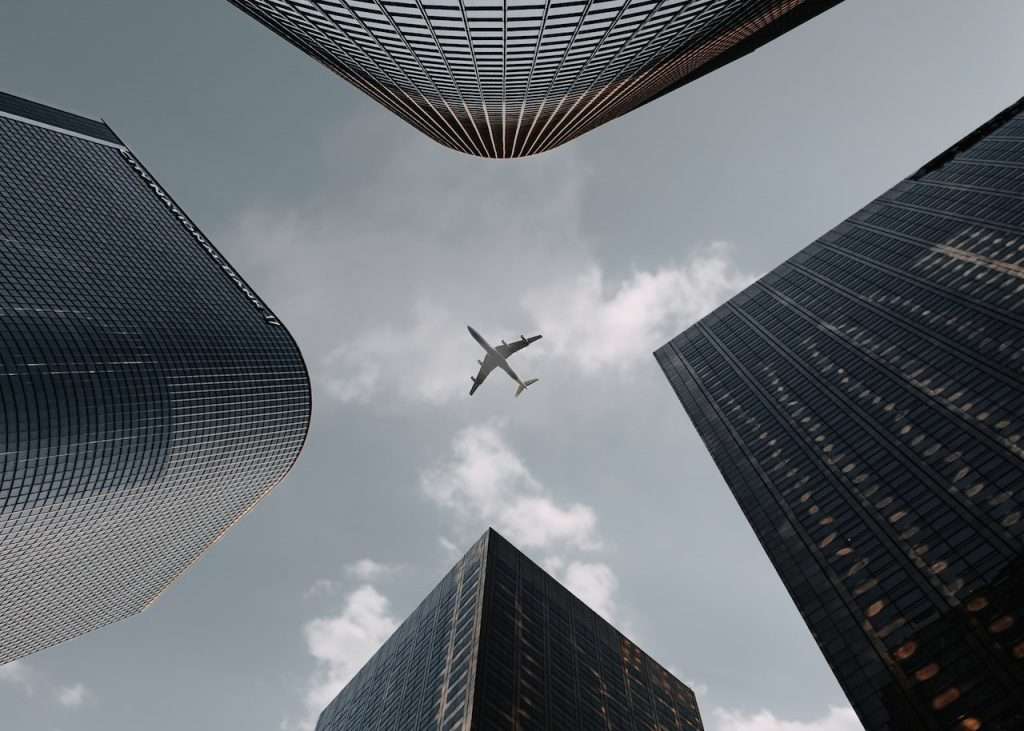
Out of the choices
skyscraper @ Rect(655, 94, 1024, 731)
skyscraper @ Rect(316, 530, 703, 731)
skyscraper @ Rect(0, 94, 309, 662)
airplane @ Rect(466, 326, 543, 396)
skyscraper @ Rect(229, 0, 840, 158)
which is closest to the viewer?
skyscraper @ Rect(229, 0, 840, 158)

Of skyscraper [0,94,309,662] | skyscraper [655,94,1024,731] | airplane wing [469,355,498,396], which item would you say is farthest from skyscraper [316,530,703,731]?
skyscraper [0,94,309,662]

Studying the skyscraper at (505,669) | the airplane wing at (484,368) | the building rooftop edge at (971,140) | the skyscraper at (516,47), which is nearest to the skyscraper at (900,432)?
the building rooftop edge at (971,140)

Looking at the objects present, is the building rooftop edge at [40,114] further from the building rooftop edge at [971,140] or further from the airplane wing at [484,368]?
the building rooftop edge at [971,140]

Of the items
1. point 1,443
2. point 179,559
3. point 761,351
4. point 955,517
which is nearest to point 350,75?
point 1,443

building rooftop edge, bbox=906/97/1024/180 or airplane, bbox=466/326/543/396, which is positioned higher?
building rooftop edge, bbox=906/97/1024/180

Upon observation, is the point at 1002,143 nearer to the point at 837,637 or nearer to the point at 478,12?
the point at 837,637

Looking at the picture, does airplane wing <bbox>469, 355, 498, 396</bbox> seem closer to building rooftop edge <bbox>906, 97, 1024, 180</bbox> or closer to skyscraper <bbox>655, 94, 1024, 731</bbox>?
skyscraper <bbox>655, 94, 1024, 731</bbox>

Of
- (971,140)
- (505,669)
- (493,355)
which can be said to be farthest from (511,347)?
(971,140)

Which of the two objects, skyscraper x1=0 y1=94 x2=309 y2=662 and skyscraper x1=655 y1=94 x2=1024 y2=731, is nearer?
skyscraper x1=655 y1=94 x2=1024 y2=731
